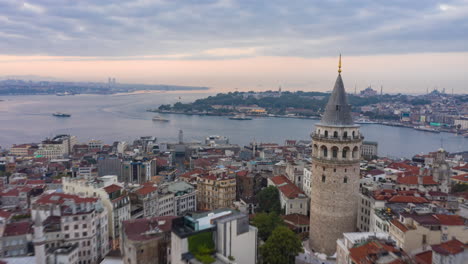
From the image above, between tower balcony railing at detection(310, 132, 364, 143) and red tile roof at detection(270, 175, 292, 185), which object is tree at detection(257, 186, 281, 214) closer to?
red tile roof at detection(270, 175, 292, 185)

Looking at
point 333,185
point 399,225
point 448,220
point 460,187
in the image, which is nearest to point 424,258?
point 399,225

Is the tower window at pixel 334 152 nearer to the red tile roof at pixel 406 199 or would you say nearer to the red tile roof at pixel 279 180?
the red tile roof at pixel 406 199

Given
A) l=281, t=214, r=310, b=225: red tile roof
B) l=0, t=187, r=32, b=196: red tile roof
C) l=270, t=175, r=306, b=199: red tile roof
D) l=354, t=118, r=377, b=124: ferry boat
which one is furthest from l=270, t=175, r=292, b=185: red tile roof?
l=354, t=118, r=377, b=124: ferry boat

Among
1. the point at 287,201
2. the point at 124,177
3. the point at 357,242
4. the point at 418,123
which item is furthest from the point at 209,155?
the point at 418,123

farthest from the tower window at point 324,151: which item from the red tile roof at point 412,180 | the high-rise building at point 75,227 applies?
the red tile roof at point 412,180

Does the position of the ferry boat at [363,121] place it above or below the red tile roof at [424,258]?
below

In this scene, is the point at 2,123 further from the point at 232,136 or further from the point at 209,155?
the point at 209,155

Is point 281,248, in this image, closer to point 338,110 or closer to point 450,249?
point 338,110
